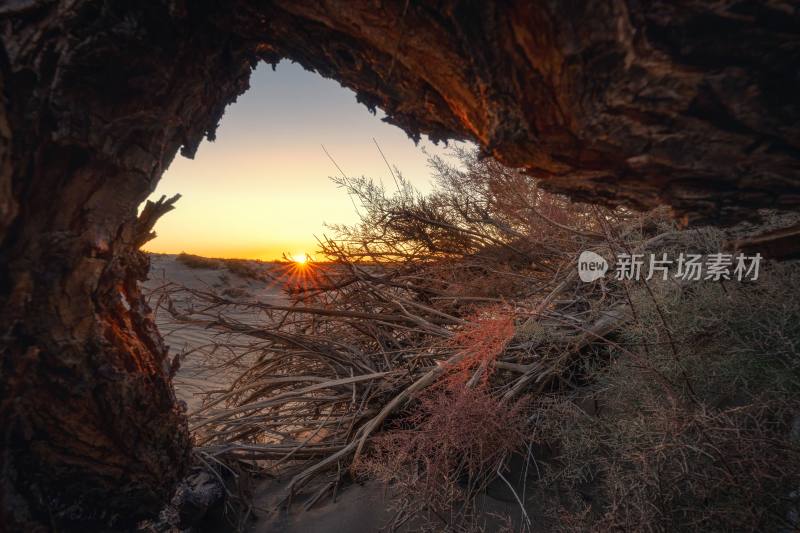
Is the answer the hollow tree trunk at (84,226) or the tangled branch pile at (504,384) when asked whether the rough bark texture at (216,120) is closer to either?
the hollow tree trunk at (84,226)

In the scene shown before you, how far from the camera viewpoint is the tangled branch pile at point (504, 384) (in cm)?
146

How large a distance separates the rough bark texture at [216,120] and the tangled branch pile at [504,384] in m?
0.74

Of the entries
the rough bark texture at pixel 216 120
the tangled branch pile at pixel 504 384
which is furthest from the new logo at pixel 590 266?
the rough bark texture at pixel 216 120

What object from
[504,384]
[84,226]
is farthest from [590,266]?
[84,226]

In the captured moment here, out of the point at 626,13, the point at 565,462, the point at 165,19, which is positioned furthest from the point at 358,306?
the point at 626,13

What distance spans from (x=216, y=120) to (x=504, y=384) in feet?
6.52

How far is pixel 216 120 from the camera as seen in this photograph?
1.49 m

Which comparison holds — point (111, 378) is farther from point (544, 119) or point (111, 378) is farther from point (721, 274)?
point (721, 274)

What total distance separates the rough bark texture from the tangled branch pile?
0.74 metres

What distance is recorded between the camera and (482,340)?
81.2 inches

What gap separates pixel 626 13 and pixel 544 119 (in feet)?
0.75

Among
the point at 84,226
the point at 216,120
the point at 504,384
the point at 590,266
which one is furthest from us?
the point at 590,266

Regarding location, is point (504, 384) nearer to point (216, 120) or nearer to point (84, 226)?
point (216, 120)

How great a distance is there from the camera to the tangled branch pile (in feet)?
4.80
